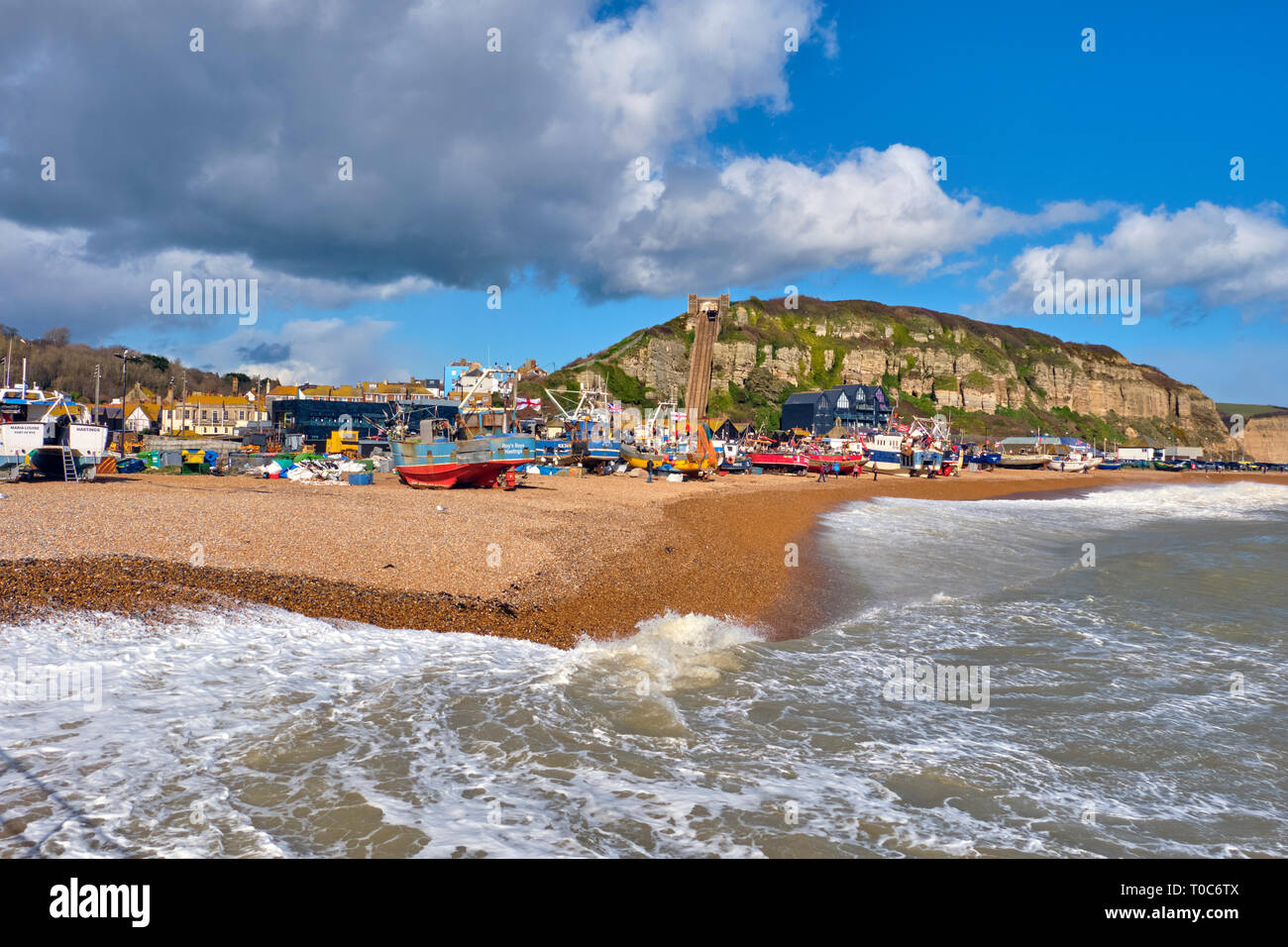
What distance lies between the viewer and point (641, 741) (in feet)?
26.0

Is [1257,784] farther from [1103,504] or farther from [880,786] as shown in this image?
[1103,504]

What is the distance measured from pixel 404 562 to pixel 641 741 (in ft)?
28.4

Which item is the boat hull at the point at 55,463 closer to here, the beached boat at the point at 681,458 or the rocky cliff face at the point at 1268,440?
the beached boat at the point at 681,458

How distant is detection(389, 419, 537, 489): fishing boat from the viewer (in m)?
33.4

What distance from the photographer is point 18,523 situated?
48.8 ft

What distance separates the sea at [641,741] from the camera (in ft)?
19.7

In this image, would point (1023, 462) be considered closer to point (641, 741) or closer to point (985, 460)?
point (985, 460)

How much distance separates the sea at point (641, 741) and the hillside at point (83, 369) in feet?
423

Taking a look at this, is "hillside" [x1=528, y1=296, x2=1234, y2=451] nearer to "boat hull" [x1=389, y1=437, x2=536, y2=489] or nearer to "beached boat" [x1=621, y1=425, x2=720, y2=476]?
"beached boat" [x1=621, y1=425, x2=720, y2=476]

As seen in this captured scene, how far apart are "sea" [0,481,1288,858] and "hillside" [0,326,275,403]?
128926 millimetres

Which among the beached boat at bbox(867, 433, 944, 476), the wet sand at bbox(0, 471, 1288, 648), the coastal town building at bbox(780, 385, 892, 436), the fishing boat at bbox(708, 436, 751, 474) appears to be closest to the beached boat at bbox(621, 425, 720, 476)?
the fishing boat at bbox(708, 436, 751, 474)

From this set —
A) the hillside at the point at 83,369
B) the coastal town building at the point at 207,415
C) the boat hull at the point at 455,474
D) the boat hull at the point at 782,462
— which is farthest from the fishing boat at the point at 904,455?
the hillside at the point at 83,369

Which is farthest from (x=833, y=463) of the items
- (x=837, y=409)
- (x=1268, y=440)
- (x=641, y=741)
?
(x=1268, y=440)

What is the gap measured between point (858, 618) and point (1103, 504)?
149 ft
